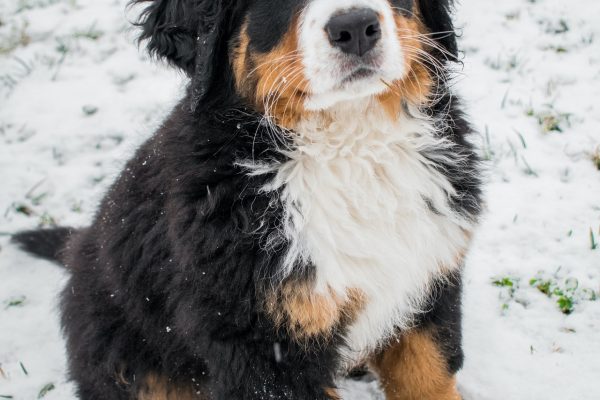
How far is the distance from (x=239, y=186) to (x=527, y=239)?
1973mm

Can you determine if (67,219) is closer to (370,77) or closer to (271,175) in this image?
(271,175)

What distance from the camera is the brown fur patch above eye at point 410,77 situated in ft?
8.20

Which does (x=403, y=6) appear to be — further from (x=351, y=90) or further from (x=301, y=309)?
(x=301, y=309)

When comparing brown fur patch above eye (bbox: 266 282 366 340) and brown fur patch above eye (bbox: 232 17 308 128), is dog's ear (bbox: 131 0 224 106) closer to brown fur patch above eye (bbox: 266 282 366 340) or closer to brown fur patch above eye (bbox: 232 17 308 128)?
brown fur patch above eye (bbox: 232 17 308 128)

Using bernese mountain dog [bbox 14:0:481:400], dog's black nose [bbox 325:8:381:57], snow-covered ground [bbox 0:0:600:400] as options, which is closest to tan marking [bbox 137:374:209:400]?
bernese mountain dog [bbox 14:0:481:400]

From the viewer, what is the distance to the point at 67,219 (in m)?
4.54

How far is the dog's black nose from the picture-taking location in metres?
2.24

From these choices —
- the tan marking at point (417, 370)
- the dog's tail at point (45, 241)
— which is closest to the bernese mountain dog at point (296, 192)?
the tan marking at point (417, 370)

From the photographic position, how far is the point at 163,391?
121 inches

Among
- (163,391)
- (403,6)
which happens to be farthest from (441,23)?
(163,391)

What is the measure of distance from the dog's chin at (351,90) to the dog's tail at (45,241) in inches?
80.9

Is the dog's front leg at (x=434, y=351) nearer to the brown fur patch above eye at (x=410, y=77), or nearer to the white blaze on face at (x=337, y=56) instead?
the brown fur patch above eye at (x=410, y=77)

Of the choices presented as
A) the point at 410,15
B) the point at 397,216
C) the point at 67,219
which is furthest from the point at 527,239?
the point at 67,219

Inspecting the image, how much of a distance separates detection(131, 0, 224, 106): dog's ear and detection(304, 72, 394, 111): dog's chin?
420mm
